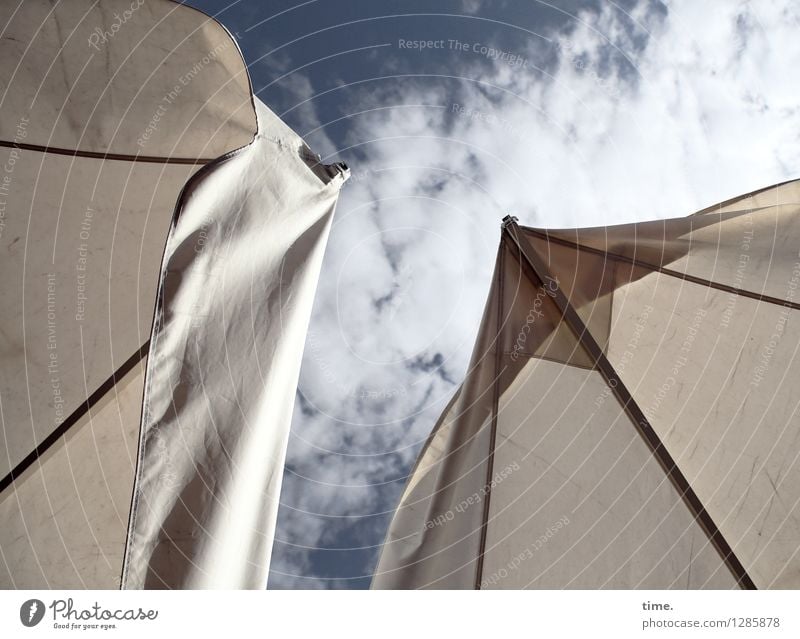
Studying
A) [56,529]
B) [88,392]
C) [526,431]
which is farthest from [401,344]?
[56,529]

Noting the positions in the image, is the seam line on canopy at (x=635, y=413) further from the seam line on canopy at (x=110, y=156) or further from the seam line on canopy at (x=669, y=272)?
the seam line on canopy at (x=110, y=156)

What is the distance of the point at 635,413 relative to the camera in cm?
500

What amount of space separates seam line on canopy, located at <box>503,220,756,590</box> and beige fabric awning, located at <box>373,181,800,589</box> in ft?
0.04

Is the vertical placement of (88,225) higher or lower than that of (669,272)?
higher

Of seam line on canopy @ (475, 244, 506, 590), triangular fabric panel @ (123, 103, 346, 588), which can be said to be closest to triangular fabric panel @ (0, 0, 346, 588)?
triangular fabric panel @ (123, 103, 346, 588)

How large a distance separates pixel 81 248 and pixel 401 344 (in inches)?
162

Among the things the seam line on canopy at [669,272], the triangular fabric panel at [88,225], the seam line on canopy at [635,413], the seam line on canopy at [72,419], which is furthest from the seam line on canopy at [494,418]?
the seam line on canopy at [72,419]

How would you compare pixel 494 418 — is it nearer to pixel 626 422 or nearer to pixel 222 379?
pixel 626 422

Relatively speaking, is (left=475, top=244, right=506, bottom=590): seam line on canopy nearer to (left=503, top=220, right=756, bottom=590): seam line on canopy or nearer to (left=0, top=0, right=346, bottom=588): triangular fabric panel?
(left=503, top=220, right=756, bottom=590): seam line on canopy

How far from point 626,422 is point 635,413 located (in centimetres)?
12

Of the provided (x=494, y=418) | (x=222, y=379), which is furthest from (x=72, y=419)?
(x=494, y=418)

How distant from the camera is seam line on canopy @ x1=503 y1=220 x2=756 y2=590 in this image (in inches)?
174

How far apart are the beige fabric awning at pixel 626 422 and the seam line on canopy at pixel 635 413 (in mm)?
14

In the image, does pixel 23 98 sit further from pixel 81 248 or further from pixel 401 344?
pixel 401 344
